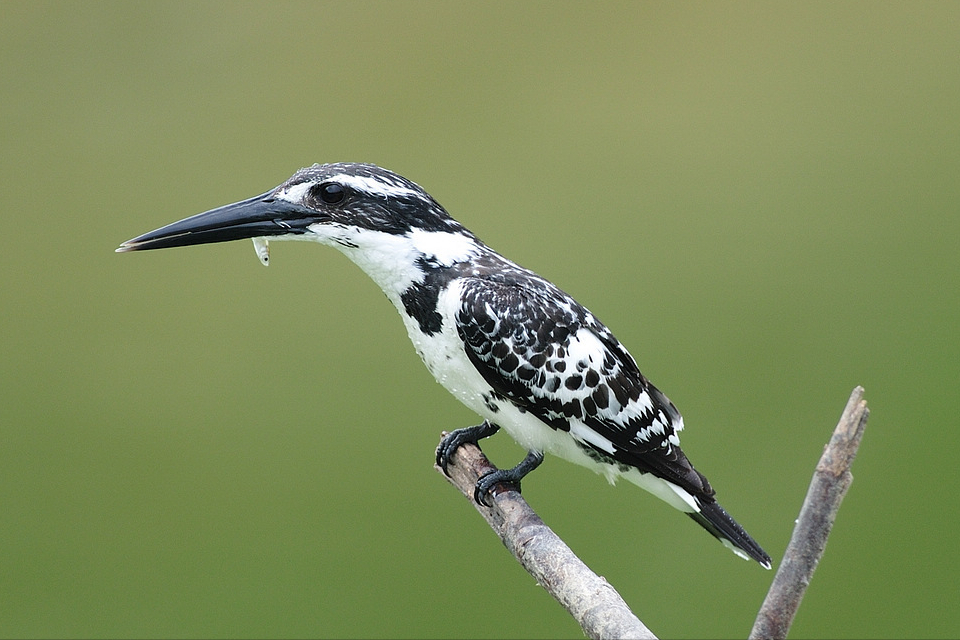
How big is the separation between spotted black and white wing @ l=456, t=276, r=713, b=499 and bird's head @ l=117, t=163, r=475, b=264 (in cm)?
18

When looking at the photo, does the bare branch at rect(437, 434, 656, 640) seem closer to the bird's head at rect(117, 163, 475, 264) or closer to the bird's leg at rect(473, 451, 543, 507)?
the bird's leg at rect(473, 451, 543, 507)

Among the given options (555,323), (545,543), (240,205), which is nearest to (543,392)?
(555,323)

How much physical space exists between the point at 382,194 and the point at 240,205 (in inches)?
8.6

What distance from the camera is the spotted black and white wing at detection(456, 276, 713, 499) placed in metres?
1.41

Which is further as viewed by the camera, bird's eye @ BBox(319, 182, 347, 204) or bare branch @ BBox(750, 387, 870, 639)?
bird's eye @ BBox(319, 182, 347, 204)

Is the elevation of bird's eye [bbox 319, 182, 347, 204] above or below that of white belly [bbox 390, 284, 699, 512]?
above

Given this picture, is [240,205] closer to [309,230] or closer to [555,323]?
[309,230]

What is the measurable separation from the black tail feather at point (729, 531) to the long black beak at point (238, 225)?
2.82 feet

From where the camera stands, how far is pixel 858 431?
3.05 ft

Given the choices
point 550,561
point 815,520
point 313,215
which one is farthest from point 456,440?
point 815,520

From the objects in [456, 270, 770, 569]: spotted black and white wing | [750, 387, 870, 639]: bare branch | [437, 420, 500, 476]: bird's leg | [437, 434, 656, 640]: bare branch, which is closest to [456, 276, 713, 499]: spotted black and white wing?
[456, 270, 770, 569]: spotted black and white wing

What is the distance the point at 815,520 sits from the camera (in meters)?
0.94

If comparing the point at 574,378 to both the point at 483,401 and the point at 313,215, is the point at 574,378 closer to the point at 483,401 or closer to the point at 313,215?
the point at 483,401

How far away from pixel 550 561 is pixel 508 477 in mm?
Answer: 259
